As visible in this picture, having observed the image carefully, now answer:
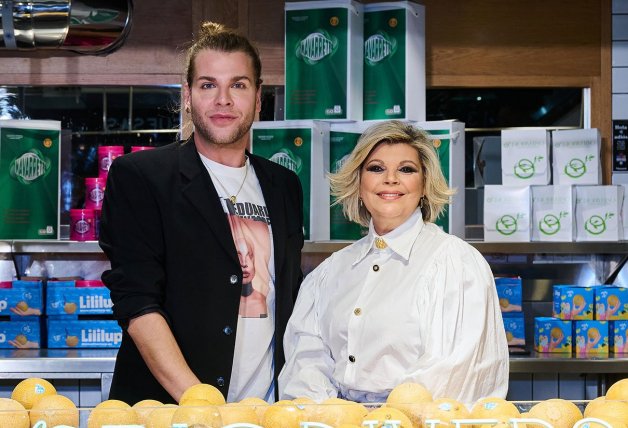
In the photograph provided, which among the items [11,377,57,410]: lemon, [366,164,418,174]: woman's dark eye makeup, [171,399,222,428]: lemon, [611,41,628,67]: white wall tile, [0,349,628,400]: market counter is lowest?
[0,349,628,400]: market counter

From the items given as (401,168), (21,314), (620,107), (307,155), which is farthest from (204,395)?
(620,107)

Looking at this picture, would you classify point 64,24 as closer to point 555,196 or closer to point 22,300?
point 22,300

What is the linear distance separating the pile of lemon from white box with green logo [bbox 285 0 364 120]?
2434 mm

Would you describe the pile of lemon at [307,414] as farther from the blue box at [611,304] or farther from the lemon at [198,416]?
the blue box at [611,304]

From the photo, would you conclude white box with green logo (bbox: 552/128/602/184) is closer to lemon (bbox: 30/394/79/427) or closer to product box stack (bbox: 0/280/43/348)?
product box stack (bbox: 0/280/43/348)

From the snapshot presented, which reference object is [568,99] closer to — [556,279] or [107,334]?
[556,279]

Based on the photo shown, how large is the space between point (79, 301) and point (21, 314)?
Result: 244 millimetres

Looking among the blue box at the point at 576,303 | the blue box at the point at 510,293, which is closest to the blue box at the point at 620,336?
the blue box at the point at 576,303

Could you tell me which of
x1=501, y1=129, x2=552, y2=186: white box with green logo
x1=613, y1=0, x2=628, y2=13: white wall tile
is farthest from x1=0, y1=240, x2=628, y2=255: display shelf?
x1=613, y1=0, x2=628, y2=13: white wall tile

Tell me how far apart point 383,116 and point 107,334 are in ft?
4.84

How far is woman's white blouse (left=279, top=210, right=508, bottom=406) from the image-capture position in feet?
6.39

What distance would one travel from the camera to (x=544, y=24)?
416cm

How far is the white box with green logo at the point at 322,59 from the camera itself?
3.70m

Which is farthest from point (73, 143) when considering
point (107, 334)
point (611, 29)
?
point (611, 29)
